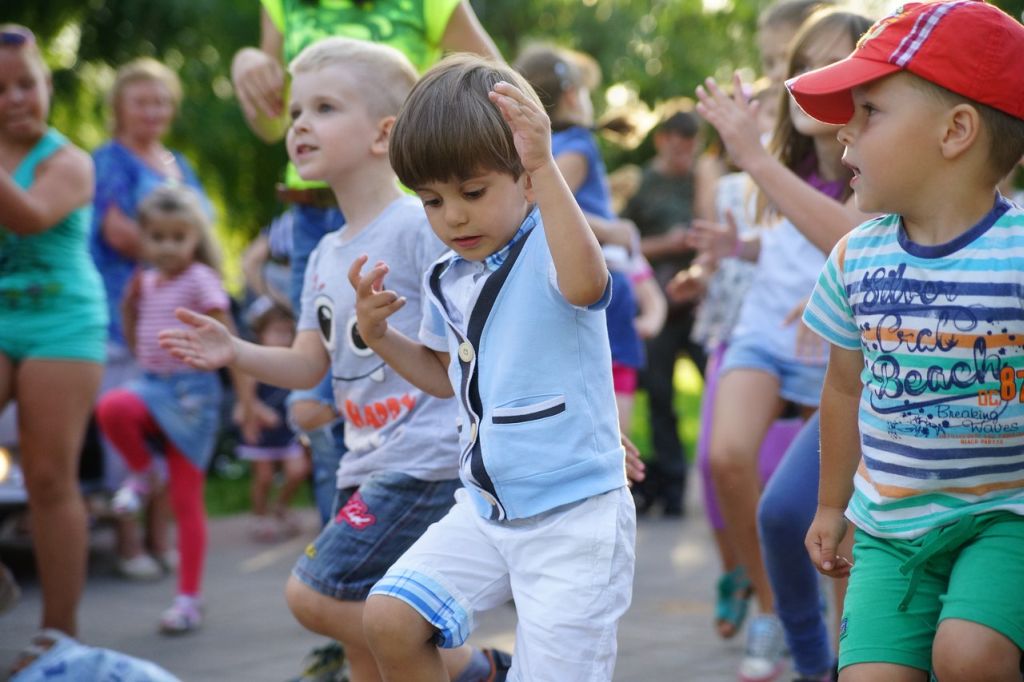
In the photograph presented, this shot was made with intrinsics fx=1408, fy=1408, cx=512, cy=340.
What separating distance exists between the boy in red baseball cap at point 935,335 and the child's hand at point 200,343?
1.55 meters

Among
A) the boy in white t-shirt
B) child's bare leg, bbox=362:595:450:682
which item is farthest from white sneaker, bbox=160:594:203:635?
child's bare leg, bbox=362:595:450:682

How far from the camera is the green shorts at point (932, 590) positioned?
8.63 feet

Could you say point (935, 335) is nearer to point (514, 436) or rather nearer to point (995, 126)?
point (995, 126)

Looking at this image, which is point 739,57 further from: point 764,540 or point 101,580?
point 764,540

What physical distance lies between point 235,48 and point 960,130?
10.2 m

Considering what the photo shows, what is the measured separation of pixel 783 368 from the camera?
454cm

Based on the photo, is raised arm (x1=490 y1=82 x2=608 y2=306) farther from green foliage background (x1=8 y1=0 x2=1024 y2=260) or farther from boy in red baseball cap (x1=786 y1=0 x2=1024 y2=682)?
green foliage background (x1=8 y1=0 x2=1024 y2=260)

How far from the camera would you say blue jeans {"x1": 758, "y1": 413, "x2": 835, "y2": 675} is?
12.8 ft

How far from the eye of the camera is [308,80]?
12.4 feet

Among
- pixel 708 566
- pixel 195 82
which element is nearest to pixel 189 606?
pixel 708 566

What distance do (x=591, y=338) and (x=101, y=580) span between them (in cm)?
451

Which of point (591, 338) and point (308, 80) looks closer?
point (591, 338)

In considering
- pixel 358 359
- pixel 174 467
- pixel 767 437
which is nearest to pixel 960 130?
pixel 358 359

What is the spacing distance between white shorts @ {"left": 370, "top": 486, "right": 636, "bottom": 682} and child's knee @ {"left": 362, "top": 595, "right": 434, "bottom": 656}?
2cm
